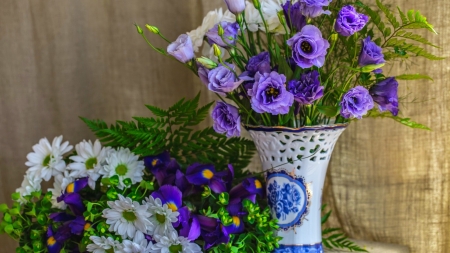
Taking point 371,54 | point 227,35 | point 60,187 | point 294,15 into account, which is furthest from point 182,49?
point 60,187

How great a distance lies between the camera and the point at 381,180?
970 millimetres

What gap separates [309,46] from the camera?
23.1 inches

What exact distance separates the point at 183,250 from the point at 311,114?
299 millimetres

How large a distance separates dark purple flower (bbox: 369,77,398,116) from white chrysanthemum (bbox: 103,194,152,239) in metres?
0.41

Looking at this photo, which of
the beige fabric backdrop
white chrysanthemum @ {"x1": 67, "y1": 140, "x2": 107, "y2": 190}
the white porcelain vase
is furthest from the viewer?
the beige fabric backdrop

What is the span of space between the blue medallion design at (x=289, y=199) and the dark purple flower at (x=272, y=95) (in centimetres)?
17

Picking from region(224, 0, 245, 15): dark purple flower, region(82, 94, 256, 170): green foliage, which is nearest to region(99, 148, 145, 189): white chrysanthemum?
region(82, 94, 256, 170): green foliage

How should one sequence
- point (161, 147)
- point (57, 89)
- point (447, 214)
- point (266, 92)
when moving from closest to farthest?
point (266, 92)
point (161, 147)
point (447, 214)
point (57, 89)

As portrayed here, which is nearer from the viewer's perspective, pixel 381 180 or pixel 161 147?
pixel 161 147

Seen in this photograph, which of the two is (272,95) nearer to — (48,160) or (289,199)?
(289,199)

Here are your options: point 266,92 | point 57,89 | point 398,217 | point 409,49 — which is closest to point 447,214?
point 398,217

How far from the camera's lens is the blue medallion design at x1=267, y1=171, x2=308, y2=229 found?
2.32ft

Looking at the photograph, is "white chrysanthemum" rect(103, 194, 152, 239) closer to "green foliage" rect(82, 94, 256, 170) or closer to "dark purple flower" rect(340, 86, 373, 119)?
"green foliage" rect(82, 94, 256, 170)

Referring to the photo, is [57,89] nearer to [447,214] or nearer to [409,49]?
[409,49]
